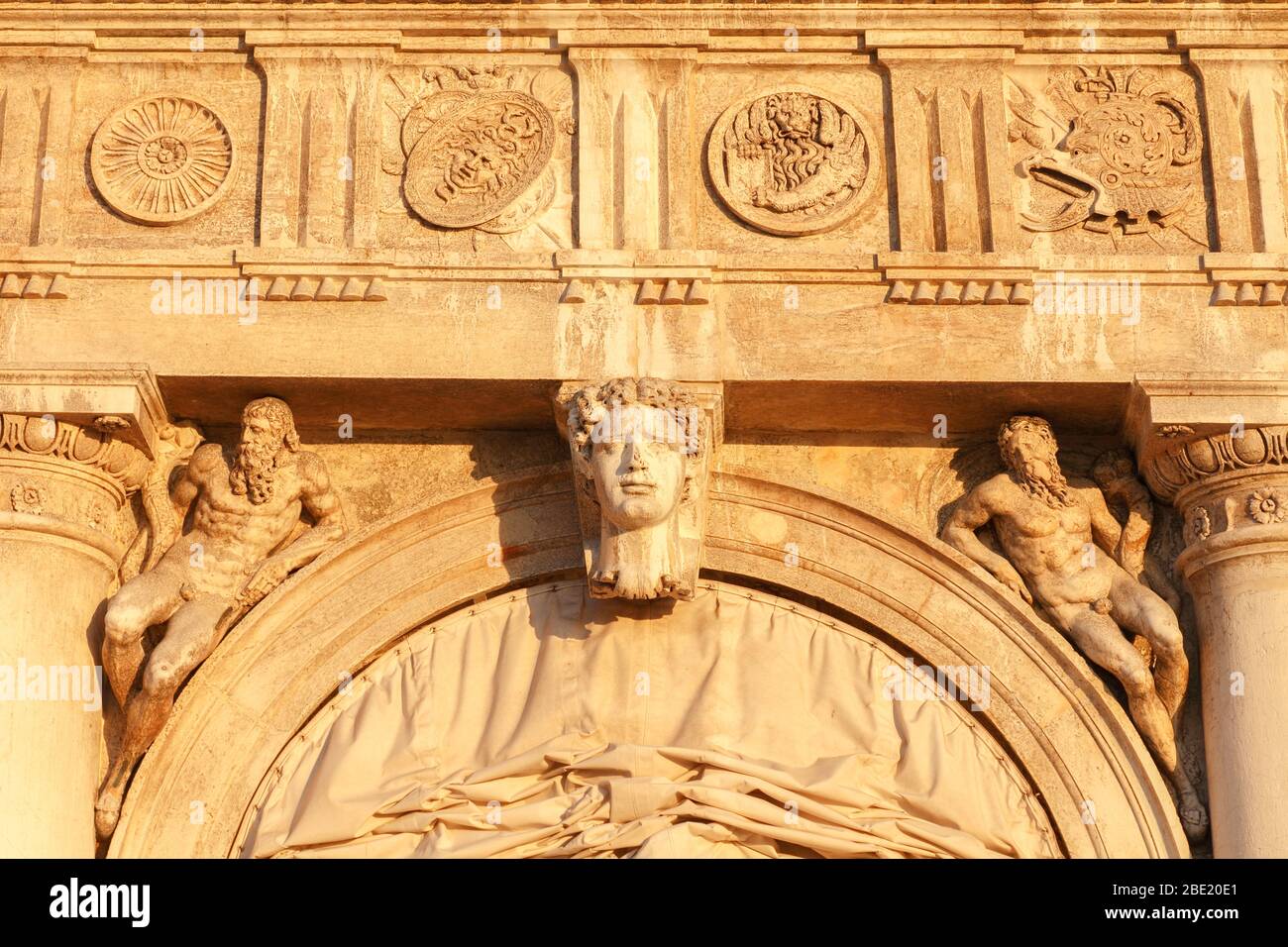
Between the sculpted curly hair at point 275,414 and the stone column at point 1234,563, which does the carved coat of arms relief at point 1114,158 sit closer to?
the stone column at point 1234,563

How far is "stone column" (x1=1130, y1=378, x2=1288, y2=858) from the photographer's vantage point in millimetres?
10680

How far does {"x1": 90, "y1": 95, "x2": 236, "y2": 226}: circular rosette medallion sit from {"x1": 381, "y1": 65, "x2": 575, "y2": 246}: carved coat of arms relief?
0.85 meters

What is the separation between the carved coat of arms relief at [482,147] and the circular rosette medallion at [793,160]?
821mm

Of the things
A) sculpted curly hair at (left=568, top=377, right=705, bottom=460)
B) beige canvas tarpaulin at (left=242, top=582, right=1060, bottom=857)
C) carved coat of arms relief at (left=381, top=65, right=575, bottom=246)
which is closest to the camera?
beige canvas tarpaulin at (left=242, top=582, right=1060, bottom=857)

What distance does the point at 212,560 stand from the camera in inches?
448

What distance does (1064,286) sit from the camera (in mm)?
11430

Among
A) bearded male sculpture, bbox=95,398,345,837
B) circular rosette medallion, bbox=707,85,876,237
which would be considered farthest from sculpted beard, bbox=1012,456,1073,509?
bearded male sculpture, bbox=95,398,345,837

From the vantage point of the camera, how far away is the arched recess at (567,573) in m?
10.9

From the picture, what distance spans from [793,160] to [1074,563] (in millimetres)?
2410

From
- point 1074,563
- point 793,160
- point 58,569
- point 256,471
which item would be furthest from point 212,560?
point 1074,563

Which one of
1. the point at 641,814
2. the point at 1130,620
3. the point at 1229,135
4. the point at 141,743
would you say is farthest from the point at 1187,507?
the point at 141,743

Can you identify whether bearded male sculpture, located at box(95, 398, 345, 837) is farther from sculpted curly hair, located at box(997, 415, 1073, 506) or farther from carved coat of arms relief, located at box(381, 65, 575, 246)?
sculpted curly hair, located at box(997, 415, 1073, 506)

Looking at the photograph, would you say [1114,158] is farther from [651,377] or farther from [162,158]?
[162,158]

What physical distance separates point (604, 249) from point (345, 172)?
53.9 inches
